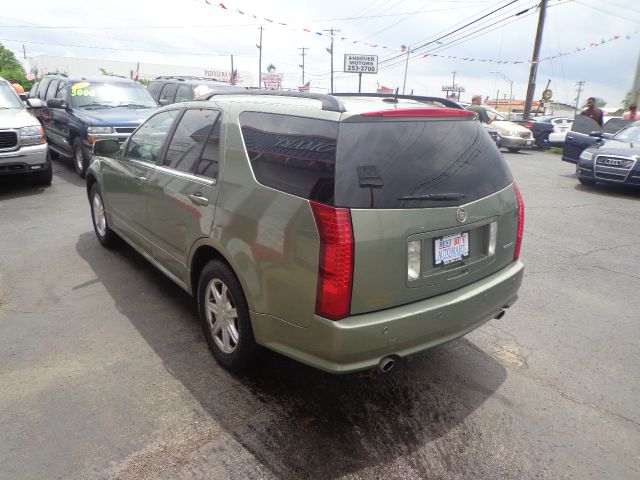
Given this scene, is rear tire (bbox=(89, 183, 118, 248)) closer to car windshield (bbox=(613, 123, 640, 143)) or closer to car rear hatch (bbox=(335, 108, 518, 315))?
car rear hatch (bbox=(335, 108, 518, 315))

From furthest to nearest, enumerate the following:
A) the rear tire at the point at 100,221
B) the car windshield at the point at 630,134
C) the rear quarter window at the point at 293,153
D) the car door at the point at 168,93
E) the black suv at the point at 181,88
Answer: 1. the car door at the point at 168,93
2. the black suv at the point at 181,88
3. the car windshield at the point at 630,134
4. the rear tire at the point at 100,221
5. the rear quarter window at the point at 293,153

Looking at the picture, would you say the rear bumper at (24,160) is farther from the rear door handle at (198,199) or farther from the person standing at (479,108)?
the person standing at (479,108)

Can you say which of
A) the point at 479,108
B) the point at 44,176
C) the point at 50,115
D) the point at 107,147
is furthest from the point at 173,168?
the point at 479,108

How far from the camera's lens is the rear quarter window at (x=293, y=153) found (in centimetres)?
241

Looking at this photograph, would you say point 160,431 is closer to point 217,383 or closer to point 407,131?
point 217,383

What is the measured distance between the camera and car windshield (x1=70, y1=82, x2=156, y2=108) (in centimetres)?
977

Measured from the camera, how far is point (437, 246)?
2.58 metres

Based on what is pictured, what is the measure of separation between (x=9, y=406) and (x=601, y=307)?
4.63 metres

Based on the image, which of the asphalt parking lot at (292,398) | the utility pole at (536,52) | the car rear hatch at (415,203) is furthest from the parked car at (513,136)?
the car rear hatch at (415,203)

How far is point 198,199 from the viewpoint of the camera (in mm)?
3223

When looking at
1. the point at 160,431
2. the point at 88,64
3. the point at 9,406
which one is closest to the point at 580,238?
the point at 160,431

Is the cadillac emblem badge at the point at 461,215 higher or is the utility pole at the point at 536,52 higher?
the utility pole at the point at 536,52

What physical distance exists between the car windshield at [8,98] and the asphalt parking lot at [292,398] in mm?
5289

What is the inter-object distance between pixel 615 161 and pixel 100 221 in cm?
948
